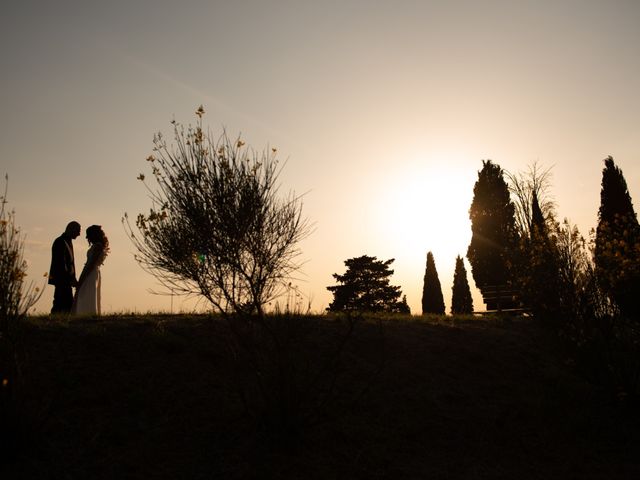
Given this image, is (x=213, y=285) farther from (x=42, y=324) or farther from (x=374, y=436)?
(x=42, y=324)

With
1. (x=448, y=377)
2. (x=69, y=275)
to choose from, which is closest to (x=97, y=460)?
(x=448, y=377)

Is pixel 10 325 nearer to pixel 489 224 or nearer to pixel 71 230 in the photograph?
pixel 71 230

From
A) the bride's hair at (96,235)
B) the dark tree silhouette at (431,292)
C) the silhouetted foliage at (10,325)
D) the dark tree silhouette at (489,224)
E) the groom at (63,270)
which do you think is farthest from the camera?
the dark tree silhouette at (431,292)

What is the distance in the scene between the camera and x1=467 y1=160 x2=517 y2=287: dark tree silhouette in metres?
31.5

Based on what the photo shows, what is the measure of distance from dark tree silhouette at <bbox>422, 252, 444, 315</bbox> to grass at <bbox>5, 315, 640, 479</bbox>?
2403cm

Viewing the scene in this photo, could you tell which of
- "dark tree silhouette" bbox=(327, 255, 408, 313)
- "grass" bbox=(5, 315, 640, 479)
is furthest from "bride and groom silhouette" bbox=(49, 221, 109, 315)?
"dark tree silhouette" bbox=(327, 255, 408, 313)

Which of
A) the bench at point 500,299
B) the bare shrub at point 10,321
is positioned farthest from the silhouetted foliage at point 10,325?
the bench at point 500,299

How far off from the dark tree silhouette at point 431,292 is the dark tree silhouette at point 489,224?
3.51 metres

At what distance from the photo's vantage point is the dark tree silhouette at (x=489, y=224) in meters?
31.5

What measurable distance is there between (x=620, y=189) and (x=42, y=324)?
83.6 feet

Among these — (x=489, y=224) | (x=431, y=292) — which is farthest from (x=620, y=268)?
(x=431, y=292)

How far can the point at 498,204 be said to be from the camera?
109 ft

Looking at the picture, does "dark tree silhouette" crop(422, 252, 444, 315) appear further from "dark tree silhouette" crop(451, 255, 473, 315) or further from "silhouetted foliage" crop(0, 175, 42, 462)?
"silhouetted foliage" crop(0, 175, 42, 462)

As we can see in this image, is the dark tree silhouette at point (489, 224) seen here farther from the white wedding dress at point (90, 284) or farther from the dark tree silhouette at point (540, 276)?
the white wedding dress at point (90, 284)
